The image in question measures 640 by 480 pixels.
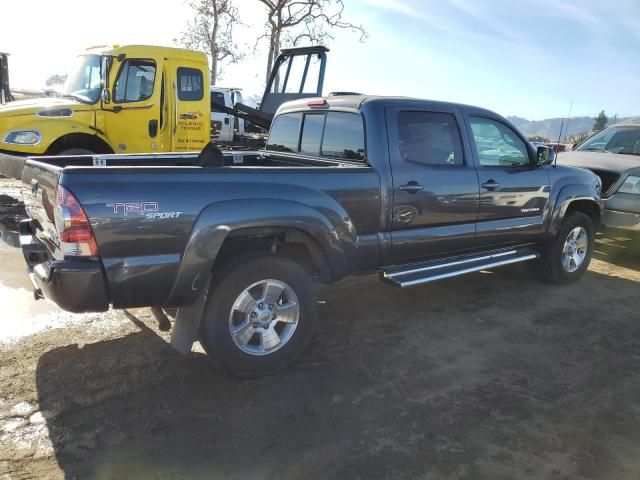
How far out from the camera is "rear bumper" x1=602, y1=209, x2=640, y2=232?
692 centimetres

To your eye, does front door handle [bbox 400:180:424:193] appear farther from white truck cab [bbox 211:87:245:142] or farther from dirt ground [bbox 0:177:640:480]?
white truck cab [bbox 211:87:245:142]

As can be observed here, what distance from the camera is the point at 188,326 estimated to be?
3.41 meters

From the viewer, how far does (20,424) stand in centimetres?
299

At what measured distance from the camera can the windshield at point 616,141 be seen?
8.28 m

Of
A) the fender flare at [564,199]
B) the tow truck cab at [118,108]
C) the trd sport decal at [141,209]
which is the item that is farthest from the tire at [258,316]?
the tow truck cab at [118,108]

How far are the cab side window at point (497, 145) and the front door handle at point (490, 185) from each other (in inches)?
6.6

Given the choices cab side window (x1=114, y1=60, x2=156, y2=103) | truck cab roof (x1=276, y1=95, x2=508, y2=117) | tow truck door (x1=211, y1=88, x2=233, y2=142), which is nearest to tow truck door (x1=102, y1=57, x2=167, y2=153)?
cab side window (x1=114, y1=60, x2=156, y2=103)

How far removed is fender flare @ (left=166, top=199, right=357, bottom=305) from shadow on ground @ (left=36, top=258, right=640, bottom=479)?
724mm

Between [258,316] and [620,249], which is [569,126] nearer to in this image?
[620,249]

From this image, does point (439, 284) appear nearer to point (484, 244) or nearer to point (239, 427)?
point (484, 244)

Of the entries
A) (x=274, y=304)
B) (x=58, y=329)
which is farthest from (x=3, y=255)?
(x=274, y=304)

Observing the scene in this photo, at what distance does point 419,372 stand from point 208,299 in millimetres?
1609

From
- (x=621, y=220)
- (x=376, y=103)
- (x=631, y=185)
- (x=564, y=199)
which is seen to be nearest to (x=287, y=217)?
(x=376, y=103)

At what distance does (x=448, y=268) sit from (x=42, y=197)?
3.24m
